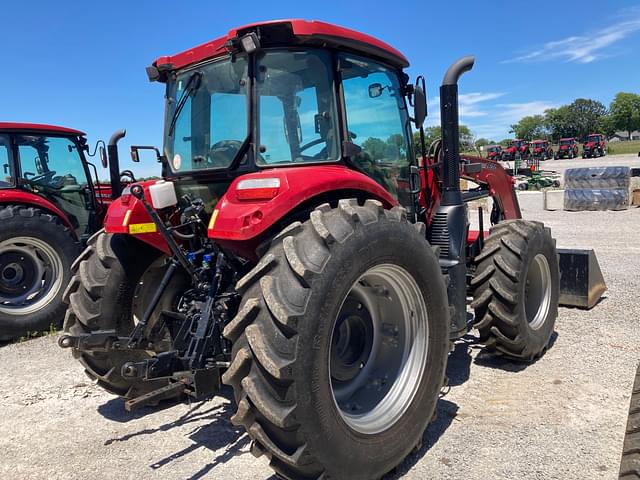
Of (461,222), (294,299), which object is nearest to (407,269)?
(294,299)

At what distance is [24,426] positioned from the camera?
365cm

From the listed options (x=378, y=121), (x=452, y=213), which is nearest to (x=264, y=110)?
(x=378, y=121)

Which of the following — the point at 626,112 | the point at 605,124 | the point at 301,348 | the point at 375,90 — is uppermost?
the point at 626,112

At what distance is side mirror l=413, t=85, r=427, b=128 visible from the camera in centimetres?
360

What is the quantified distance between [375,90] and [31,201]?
4.82 metres

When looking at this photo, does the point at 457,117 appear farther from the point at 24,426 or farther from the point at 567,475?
the point at 24,426

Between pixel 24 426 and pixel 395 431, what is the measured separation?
2.68 metres

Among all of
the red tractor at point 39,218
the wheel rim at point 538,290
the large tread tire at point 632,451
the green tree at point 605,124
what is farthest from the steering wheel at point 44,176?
the green tree at point 605,124

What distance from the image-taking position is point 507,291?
401 centimetres

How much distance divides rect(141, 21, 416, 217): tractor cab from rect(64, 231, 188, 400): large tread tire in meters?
0.60

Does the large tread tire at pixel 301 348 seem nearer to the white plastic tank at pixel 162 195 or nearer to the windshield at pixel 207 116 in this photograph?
the windshield at pixel 207 116

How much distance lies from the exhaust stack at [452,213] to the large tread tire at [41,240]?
15.0 feet

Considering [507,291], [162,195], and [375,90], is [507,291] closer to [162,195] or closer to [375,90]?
[375,90]

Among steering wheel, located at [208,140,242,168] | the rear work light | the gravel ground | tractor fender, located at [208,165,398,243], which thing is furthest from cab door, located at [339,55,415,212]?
the gravel ground
